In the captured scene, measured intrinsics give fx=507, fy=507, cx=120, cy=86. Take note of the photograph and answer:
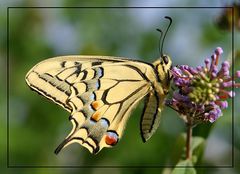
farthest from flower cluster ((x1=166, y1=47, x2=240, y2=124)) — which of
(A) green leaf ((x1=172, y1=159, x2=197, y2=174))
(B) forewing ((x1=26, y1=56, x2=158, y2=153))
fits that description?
(B) forewing ((x1=26, y1=56, x2=158, y2=153))

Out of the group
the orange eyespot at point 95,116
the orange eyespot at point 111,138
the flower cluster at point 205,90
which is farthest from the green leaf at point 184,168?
the orange eyespot at point 95,116

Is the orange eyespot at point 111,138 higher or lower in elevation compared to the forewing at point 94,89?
lower

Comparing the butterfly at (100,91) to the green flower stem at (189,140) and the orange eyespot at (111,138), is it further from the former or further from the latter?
the green flower stem at (189,140)

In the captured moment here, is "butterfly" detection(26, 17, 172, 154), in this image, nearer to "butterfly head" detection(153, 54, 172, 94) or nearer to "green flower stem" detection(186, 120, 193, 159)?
"butterfly head" detection(153, 54, 172, 94)

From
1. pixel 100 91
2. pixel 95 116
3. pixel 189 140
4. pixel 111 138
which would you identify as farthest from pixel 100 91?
pixel 189 140

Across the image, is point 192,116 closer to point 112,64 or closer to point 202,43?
point 112,64

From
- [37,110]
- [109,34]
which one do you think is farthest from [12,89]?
[109,34]
